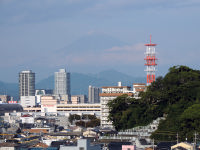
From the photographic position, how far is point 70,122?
124m

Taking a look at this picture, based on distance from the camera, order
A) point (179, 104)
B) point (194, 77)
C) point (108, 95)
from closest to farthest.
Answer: point (179, 104) < point (194, 77) < point (108, 95)

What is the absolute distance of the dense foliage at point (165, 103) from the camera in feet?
188

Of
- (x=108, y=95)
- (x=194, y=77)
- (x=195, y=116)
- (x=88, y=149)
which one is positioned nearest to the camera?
(x=88, y=149)

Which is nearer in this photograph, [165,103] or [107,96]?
[165,103]

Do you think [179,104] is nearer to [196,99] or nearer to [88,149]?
[196,99]

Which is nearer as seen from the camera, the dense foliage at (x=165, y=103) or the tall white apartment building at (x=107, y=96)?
the dense foliage at (x=165, y=103)

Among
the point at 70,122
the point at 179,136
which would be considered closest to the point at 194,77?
the point at 179,136

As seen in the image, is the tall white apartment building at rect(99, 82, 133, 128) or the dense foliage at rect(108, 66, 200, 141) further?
the tall white apartment building at rect(99, 82, 133, 128)

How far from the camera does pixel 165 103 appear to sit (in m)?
61.6

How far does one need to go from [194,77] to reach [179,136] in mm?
12551

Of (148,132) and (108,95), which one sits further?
(108,95)

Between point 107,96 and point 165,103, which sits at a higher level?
point 107,96

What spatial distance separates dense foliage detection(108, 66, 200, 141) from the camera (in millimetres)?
57356

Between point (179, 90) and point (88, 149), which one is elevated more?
point (179, 90)
